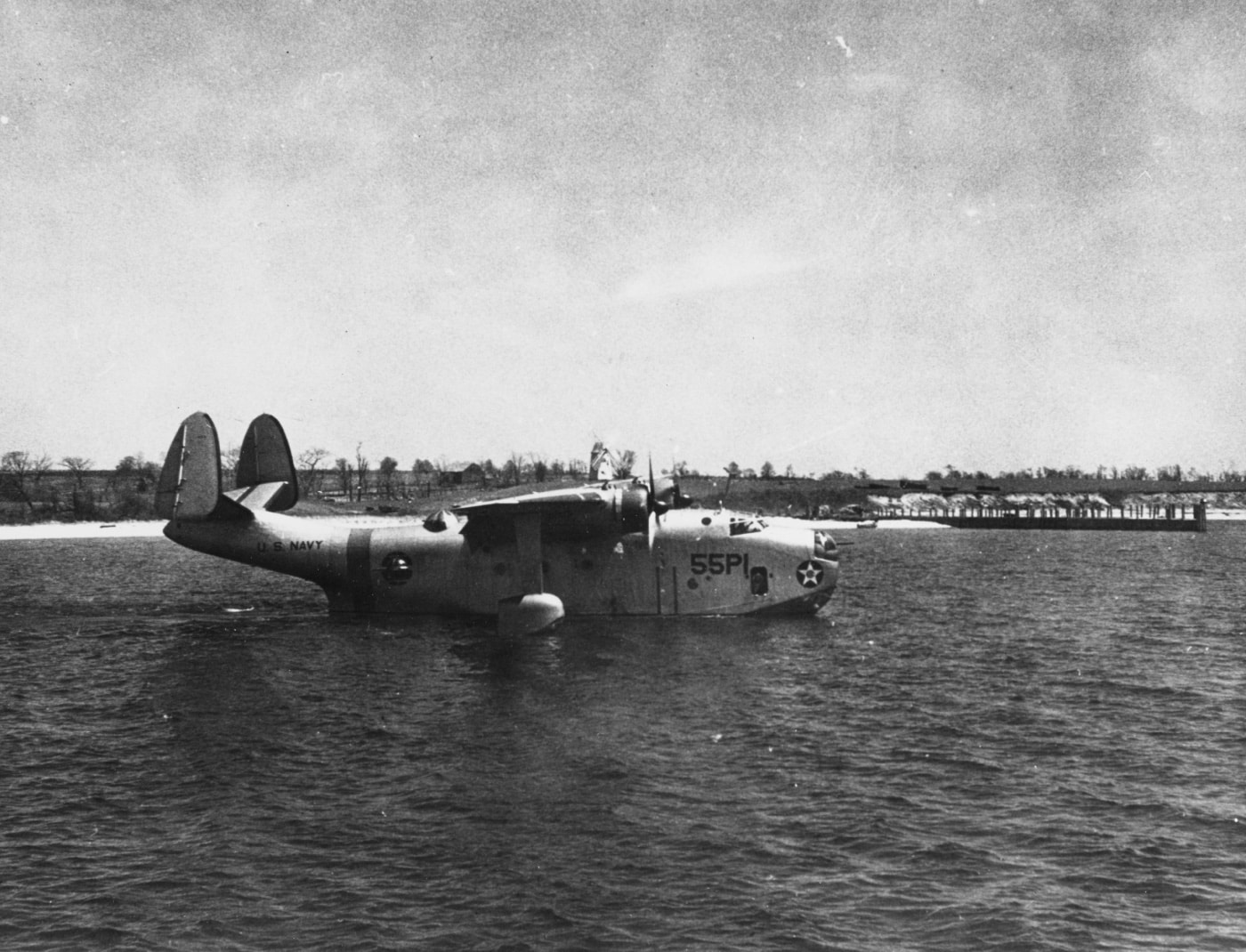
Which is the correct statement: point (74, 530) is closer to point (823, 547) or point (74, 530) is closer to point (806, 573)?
point (806, 573)

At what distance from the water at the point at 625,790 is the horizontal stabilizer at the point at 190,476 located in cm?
419

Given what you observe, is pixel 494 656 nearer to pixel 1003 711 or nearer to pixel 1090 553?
pixel 1003 711

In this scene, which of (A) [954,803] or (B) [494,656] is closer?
(A) [954,803]

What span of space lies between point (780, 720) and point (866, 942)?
29.9ft

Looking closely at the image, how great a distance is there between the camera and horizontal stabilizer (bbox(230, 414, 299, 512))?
33.9m

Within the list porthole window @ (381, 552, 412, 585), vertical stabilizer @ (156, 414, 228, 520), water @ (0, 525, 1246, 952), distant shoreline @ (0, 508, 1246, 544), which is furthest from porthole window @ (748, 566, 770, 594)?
distant shoreline @ (0, 508, 1246, 544)

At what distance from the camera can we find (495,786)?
14.3 meters

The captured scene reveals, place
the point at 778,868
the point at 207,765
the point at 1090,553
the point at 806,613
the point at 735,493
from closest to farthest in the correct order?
the point at 778,868, the point at 207,765, the point at 806,613, the point at 1090,553, the point at 735,493

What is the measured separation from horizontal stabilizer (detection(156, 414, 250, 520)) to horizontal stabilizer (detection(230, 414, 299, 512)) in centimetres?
293

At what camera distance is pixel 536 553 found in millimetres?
28719

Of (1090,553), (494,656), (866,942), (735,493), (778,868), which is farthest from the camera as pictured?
(735,493)

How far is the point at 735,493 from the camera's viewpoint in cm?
16925

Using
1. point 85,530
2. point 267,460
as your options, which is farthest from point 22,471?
point 267,460

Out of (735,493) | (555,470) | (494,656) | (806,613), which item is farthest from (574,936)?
(555,470)
